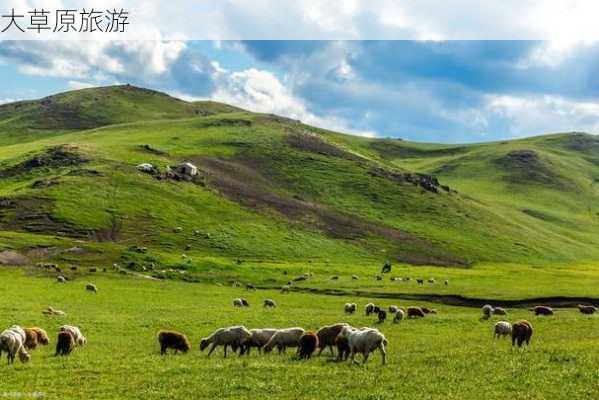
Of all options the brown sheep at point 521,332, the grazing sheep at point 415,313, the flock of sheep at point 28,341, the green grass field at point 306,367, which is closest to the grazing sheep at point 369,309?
the grazing sheep at point 415,313

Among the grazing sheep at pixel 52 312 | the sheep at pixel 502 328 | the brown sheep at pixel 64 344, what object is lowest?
the grazing sheep at pixel 52 312

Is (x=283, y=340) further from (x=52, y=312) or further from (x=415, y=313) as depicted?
(x=415, y=313)

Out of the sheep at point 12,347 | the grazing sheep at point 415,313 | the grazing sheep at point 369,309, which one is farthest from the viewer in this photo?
the grazing sheep at point 369,309

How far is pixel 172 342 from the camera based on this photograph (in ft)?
106

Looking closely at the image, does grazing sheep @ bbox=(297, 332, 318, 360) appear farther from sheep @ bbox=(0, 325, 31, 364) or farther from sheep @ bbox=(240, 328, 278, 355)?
sheep @ bbox=(0, 325, 31, 364)

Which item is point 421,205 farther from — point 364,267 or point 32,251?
point 32,251

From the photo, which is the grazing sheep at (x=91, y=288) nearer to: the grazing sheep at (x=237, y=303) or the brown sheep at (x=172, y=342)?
the grazing sheep at (x=237, y=303)

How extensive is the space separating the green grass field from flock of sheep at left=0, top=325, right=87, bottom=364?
1.89 feet

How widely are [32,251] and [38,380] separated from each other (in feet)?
241

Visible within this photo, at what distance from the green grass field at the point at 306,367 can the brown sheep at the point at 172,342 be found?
2.63 ft

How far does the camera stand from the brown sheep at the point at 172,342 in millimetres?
31953

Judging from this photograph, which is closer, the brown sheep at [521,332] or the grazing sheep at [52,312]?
the brown sheep at [521,332]

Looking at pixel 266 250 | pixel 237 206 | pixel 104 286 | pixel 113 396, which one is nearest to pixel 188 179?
pixel 237 206

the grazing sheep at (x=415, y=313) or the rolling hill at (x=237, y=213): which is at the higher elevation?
the rolling hill at (x=237, y=213)
